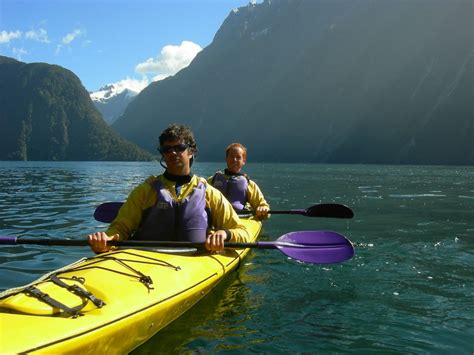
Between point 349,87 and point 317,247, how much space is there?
125 metres

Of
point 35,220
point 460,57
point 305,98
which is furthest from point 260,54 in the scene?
point 35,220

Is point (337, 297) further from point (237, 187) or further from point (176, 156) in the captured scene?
point (237, 187)

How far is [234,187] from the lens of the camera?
1002 centimetres

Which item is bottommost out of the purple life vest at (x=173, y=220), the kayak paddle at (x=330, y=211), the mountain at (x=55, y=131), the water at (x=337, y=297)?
the water at (x=337, y=297)

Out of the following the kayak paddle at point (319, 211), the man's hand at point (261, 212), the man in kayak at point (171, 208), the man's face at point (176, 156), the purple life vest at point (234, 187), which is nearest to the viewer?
the man's face at point (176, 156)

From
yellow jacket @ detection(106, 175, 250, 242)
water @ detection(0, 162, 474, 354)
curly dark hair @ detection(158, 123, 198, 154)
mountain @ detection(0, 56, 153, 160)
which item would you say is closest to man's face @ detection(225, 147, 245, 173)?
water @ detection(0, 162, 474, 354)

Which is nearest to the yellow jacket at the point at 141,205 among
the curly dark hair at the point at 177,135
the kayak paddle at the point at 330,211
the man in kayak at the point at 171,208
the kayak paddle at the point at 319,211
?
Answer: the man in kayak at the point at 171,208

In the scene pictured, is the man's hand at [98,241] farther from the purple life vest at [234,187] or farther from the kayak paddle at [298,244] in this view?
the purple life vest at [234,187]

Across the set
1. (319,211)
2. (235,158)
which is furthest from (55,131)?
(319,211)

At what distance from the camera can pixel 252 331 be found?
16.5ft

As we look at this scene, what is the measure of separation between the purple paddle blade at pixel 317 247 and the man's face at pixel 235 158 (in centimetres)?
344

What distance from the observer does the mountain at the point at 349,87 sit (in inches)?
3824

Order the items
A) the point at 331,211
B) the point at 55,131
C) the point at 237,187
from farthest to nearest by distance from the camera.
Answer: the point at 55,131 < the point at 237,187 < the point at 331,211

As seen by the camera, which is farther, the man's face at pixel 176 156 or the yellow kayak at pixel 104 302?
the man's face at pixel 176 156
